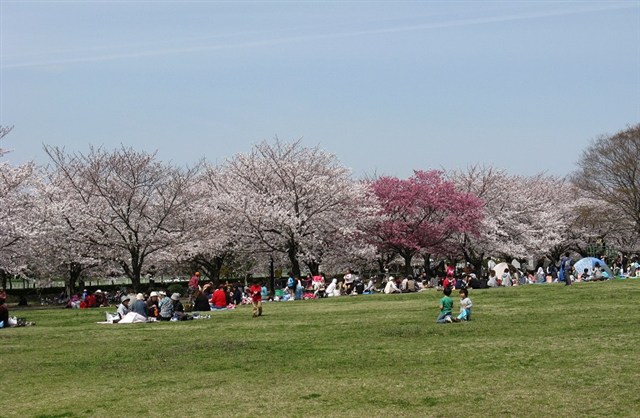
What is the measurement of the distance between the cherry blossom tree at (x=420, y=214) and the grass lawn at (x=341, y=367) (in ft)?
104

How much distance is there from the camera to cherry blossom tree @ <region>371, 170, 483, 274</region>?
56.5 meters

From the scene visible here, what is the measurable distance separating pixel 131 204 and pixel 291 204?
10.0 metres

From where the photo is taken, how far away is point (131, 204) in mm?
47844

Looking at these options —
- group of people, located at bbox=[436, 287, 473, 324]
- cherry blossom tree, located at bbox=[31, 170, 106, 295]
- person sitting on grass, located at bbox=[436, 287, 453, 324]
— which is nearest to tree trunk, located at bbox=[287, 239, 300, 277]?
cherry blossom tree, located at bbox=[31, 170, 106, 295]

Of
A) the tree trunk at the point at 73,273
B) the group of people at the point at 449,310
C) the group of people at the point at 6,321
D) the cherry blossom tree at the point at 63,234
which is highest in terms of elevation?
the cherry blossom tree at the point at 63,234

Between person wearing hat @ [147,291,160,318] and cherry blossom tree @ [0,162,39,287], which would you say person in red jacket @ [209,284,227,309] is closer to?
person wearing hat @ [147,291,160,318]

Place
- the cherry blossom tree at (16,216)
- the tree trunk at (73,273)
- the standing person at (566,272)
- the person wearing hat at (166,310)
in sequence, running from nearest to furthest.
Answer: the person wearing hat at (166,310)
the standing person at (566,272)
the cherry blossom tree at (16,216)
the tree trunk at (73,273)

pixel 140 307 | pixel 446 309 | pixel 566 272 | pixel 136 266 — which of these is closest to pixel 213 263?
pixel 136 266

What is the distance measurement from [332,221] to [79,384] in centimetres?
3945

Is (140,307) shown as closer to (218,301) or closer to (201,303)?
(201,303)

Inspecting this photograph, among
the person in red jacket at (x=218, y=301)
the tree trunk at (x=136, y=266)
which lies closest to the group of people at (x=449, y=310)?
the person in red jacket at (x=218, y=301)

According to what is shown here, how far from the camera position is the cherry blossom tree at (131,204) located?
4609cm

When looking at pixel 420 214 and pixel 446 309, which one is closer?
pixel 446 309

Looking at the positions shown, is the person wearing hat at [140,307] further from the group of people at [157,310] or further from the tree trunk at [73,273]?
the tree trunk at [73,273]
